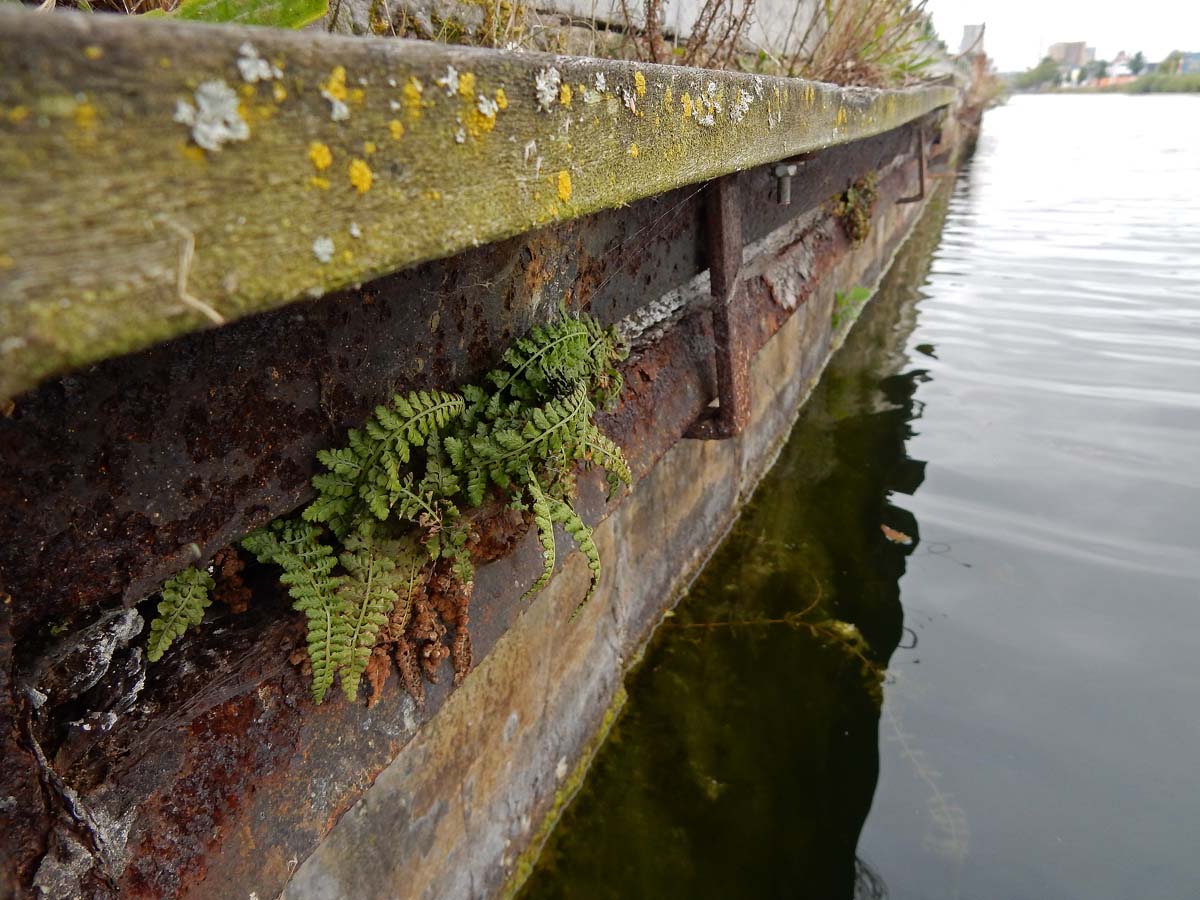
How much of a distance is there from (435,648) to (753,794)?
2035 millimetres

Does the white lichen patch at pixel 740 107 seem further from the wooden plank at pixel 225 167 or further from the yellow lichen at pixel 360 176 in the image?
the yellow lichen at pixel 360 176

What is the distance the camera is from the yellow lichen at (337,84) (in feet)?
2.71

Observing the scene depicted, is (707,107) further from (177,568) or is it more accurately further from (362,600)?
(177,568)

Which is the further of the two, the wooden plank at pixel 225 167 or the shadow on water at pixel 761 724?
the shadow on water at pixel 761 724

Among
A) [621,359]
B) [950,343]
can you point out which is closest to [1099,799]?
[621,359]

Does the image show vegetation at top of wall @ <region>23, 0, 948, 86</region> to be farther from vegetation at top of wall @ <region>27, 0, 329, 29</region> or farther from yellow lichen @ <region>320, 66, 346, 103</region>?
yellow lichen @ <region>320, 66, 346, 103</region>

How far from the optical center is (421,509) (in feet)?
5.26

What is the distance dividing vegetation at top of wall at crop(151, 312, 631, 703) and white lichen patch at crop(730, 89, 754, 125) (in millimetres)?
705

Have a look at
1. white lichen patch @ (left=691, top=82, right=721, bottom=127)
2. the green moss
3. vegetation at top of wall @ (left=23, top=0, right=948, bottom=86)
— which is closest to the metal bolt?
vegetation at top of wall @ (left=23, top=0, right=948, bottom=86)

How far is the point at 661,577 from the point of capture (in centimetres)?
389

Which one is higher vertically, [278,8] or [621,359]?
[278,8]

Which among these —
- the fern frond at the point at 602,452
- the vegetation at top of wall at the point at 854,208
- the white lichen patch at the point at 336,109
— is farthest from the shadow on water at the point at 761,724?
the white lichen patch at the point at 336,109

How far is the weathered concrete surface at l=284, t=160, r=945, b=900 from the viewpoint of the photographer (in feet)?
6.72

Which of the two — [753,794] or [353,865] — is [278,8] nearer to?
[353,865]
